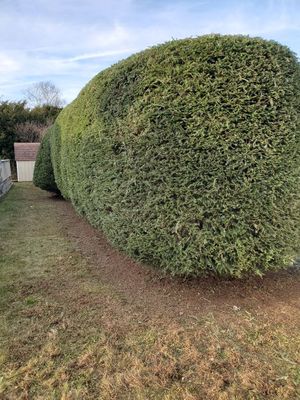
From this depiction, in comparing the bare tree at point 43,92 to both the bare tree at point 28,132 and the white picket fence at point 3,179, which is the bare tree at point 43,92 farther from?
the white picket fence at point 3,179

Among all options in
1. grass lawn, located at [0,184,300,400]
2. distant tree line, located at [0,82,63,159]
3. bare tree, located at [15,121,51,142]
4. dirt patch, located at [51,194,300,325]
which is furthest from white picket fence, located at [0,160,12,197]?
bare tree, located at [15,121,51,142]

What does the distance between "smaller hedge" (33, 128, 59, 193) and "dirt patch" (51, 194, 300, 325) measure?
7.54m

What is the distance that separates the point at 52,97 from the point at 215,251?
112ft

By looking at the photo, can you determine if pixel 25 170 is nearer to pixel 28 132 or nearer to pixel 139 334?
pixel 28 132

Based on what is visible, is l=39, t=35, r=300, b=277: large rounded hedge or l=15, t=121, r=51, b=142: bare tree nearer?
l=39, t=35, r=300, b=277: large rounded hedge

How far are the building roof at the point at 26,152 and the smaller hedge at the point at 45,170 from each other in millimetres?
8033

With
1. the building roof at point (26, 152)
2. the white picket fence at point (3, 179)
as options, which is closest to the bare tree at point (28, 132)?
the building roof at point (26, 152)

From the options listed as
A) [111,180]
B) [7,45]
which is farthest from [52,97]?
[111,180]

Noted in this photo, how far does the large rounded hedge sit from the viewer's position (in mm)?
2953

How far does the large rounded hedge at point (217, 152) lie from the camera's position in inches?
116

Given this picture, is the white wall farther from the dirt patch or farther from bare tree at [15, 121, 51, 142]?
the dirt patch

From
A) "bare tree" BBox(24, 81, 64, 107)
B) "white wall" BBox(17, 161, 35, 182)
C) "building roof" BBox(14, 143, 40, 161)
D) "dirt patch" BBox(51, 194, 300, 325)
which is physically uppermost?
"bare tree" BBox(24, 81, 64, 107)

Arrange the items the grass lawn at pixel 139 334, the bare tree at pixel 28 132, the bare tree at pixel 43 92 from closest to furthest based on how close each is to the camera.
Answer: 1. the grass lawn at pixel 139 334
2. the bare tree at pixel 28 132
3. the bare tree at pixel 43 92

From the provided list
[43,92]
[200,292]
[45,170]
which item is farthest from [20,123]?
[200,292]
